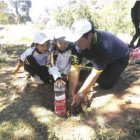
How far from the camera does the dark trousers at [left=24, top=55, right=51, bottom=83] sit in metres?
3.88

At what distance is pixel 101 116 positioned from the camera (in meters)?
2.86

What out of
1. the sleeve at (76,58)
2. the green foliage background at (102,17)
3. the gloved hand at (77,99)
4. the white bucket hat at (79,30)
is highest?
the white bucket hat at (79,30)

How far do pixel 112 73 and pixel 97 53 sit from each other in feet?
2.40

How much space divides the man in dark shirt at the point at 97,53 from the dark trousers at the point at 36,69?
2.43 feet

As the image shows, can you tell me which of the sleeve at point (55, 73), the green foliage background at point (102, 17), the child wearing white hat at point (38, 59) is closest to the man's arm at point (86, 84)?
the sleeve at point (55, 73)

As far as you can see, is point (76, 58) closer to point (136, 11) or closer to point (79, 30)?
point (79, 30)

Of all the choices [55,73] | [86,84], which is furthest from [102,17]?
[86,84]

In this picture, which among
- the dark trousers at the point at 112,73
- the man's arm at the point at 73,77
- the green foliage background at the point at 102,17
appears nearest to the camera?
the man's arm at the point at 73,77

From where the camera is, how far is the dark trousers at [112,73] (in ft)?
11.8

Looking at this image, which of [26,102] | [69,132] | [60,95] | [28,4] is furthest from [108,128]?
[28,4]

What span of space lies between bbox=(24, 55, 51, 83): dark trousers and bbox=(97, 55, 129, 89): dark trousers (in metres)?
0.99

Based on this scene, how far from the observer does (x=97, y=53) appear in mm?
3010

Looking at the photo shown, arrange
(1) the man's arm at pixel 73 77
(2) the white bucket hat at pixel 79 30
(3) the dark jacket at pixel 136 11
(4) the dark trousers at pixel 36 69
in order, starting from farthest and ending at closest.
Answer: (3) the dark jacket at pixel 136 11 < (4) the dark trousers at pixel 36 69 < (1) the man's arm at pixel 73 77 < (2) the white bucket hat at pixel 79 30

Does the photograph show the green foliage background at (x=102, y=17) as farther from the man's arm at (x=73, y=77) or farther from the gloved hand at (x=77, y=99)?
the gloved hand at (x=77, y=99)
